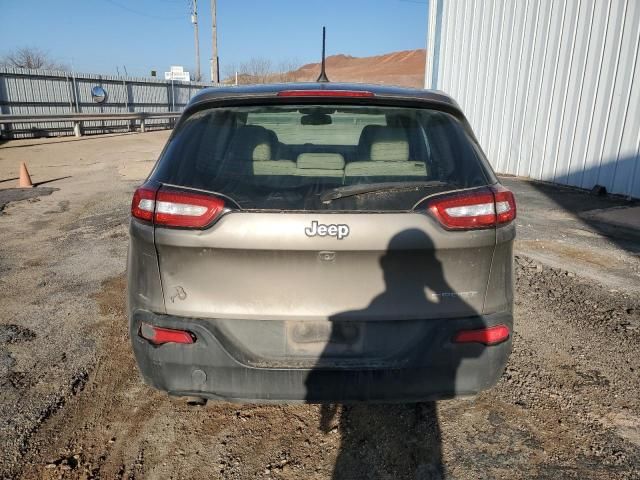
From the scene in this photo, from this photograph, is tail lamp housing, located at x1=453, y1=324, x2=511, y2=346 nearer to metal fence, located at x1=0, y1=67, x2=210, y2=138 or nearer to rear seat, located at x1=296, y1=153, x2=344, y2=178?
rear seat, located at x1=296, y1=153, x2=344, y2=178

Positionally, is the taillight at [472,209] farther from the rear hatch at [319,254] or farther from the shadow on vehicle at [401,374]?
the shadow on vehicle at [401,374]

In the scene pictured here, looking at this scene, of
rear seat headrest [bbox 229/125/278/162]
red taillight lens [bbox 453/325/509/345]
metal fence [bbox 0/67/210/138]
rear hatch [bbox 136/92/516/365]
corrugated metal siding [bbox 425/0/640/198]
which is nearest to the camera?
rear hatch [bbox 136/92/516/365]

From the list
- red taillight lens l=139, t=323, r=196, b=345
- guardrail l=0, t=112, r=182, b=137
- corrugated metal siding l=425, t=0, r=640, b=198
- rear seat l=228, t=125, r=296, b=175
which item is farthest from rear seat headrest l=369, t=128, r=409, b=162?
guardrail l=0, t=112, r=182, b=137

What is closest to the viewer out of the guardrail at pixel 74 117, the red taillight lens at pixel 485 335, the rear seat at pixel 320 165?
the red taillight lens at pixel 485 335

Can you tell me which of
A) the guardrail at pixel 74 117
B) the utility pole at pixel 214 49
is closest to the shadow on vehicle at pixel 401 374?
the guardrail at pixel 74 117

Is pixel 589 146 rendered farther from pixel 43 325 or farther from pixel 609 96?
pixel 43 325

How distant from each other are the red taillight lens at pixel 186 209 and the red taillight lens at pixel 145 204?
31 mm

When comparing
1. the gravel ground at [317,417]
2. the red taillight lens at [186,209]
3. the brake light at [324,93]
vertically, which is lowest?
the gravel ground at [317,417]

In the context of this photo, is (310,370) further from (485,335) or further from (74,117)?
(74,117)

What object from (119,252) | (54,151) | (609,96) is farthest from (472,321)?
(54,151)

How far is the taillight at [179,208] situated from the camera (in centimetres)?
196

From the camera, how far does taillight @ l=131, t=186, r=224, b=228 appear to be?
1965 millimetres

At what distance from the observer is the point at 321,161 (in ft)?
7.52

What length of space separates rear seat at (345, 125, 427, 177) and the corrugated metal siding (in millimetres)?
7874
